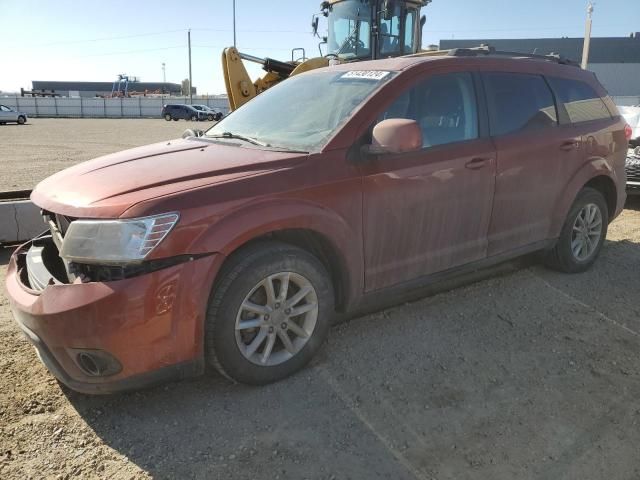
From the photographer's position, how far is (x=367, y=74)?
3641 millimetres

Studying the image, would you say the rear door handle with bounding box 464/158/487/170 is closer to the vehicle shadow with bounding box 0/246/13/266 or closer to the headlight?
the headlight

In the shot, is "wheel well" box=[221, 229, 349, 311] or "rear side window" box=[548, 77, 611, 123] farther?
"rear side window" box=[548, 77, 611, 123]

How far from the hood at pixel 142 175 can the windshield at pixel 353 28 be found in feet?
23.7

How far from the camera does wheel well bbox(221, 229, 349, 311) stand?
3.09 metres

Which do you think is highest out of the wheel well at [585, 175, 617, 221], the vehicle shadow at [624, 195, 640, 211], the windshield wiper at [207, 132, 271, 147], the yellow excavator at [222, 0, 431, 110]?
the yellow excavator at [222, 0, 431, 110]

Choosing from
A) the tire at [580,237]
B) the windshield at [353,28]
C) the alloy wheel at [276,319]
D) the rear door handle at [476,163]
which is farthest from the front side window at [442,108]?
the windshield at [353,28]

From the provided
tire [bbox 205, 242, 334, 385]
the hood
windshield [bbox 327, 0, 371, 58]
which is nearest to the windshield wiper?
the hood

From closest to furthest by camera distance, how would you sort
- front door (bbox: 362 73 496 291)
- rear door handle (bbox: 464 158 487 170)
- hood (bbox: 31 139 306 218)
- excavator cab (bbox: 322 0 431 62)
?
hood (bbox: 31 139 306 218)
front door (bbox: 362 73 496 291)
rear door handle (bbox: 464 158 487 170)
excavator cab (bbox: 322 0 431 62)

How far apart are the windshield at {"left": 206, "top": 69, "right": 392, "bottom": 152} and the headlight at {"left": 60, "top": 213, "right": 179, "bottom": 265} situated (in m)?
1.06

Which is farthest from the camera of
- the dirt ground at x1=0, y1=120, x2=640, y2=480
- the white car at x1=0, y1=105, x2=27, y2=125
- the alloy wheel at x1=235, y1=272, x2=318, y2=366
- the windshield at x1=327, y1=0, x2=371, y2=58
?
the white car at x1=0, y1=105, x2=27, y2=125

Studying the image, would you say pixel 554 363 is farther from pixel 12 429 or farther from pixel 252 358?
pixel 12 429

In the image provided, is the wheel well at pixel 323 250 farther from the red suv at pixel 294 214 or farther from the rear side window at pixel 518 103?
the rear side window at pixel 518 103

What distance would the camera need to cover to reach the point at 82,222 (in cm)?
259

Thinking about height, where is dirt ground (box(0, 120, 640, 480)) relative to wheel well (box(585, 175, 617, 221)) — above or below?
below
